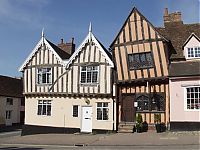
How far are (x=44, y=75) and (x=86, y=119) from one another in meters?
5.07

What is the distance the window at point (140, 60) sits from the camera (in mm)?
23141

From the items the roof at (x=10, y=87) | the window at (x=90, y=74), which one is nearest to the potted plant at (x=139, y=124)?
the window at (x=90, y=74)

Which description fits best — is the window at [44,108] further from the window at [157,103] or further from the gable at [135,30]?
the window at [157,103]

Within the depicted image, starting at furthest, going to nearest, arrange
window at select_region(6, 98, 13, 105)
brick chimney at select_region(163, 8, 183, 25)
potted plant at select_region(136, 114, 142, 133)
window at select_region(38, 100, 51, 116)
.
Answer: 1. window at select_region(6, 98, 13, 105)
2. brick chimney at select_region(163, 8, 183, 25)
3. window at select_region(38, 100, 51, 116)
4. potted plant at select_region(136, 114, 142, 133)

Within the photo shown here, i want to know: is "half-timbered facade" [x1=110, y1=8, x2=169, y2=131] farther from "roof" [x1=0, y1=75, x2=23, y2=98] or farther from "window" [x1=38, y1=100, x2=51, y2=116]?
"roof" [x1=0, y1=75, x2=23, y2=98]

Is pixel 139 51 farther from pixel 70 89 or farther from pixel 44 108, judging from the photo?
pixel 44 108

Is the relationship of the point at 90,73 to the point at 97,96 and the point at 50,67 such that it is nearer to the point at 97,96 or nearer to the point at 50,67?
the point at 97,96

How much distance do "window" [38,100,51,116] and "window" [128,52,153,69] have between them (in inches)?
290

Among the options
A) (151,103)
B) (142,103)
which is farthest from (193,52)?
(142,103)

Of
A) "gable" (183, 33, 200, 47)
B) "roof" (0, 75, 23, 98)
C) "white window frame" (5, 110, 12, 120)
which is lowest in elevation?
"white window frame" (5, 110, 12, 120)

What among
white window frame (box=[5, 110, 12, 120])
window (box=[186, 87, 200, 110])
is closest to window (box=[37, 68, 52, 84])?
window (box=[186, 87, 200, 110])

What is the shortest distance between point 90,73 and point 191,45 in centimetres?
755

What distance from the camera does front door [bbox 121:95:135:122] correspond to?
23859 millimetres

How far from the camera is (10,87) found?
42.9 metres
